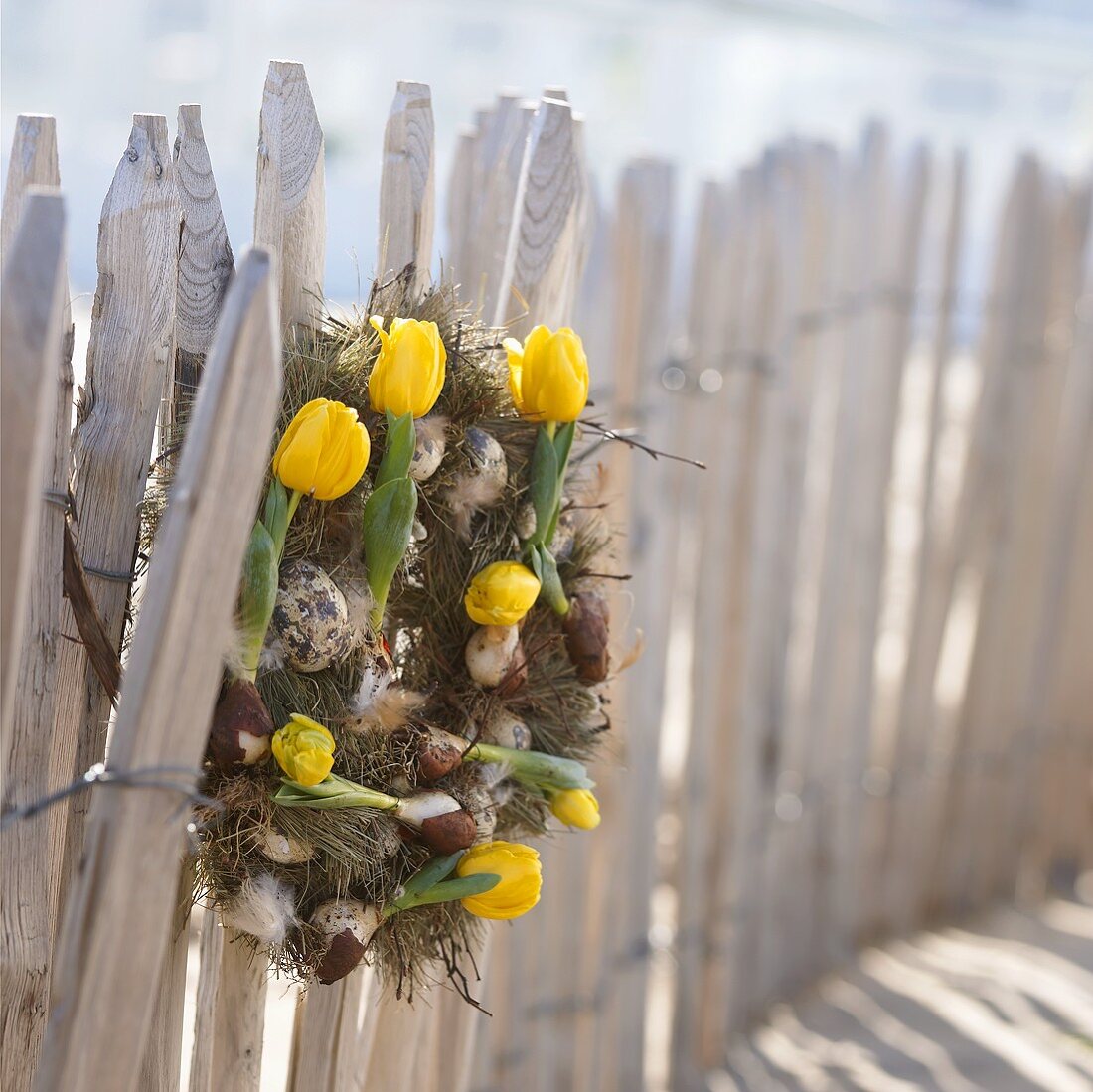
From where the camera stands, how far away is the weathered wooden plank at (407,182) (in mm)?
1178

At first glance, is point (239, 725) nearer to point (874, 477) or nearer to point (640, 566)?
point (640, 566)

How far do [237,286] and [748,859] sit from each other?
2.21 meters

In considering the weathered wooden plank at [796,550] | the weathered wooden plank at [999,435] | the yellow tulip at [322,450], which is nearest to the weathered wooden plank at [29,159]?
the yellow tulip at [322,450]

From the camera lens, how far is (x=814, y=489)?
2.80 metres

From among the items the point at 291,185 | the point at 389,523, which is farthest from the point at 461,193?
the point at 389,523

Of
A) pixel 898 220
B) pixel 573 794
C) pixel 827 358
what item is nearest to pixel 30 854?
pixel 573 794

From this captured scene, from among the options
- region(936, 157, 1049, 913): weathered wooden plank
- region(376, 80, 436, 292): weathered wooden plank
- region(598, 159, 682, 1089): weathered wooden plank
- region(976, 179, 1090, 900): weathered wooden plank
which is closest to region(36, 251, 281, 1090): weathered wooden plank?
region(376, 80, 436, 292): weathered wooden plank

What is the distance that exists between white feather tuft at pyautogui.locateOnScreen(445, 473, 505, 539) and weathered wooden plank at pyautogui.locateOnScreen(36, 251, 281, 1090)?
0.28 meters

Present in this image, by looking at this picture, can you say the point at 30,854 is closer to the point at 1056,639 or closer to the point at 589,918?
the point at 589,918

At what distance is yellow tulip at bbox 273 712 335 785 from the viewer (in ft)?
2.90

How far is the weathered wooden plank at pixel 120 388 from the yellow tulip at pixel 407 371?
0.63ft

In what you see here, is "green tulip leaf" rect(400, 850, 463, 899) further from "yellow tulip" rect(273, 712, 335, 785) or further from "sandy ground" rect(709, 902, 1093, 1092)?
"sandy ground" rect(709, 902, 1093, 1092)

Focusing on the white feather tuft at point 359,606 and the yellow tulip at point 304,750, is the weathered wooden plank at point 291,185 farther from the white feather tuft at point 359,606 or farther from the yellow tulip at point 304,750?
the yellow tulip at point 304,750

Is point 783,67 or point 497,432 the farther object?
point 783,67
